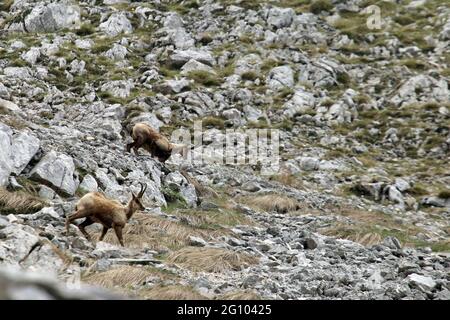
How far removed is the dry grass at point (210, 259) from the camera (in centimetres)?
968

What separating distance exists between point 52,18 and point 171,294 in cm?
3302

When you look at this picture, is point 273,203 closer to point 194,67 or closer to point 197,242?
point 197,242

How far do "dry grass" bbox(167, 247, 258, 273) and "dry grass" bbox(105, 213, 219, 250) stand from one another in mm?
854

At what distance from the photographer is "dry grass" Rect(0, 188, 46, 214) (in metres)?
11.2

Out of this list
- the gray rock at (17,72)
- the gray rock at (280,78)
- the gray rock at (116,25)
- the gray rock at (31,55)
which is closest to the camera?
the gray rock at (17,72)

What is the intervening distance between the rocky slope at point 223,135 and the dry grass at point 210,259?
1.3 inches

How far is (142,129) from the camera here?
1867cm

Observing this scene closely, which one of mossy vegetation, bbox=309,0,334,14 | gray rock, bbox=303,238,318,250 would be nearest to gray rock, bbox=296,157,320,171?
gray rock, bbox=303,238,318,250

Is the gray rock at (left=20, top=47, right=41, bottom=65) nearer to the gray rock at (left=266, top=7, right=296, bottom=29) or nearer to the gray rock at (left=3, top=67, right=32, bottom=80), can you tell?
the gray rock at (left=3, top=67, right=32, bottom=80)

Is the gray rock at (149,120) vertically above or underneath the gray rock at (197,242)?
underneath

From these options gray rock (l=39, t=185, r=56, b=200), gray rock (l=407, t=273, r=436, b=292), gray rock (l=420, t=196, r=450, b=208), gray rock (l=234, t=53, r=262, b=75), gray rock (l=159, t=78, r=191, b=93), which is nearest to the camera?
gray rock (l=407, t=273, r=436, b=292)

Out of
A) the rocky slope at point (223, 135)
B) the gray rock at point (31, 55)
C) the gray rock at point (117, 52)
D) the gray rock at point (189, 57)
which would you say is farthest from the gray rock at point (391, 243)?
the gray rock at point (117, 52)

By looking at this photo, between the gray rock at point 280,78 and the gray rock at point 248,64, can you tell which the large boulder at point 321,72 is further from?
the gray rock at point 248,64
